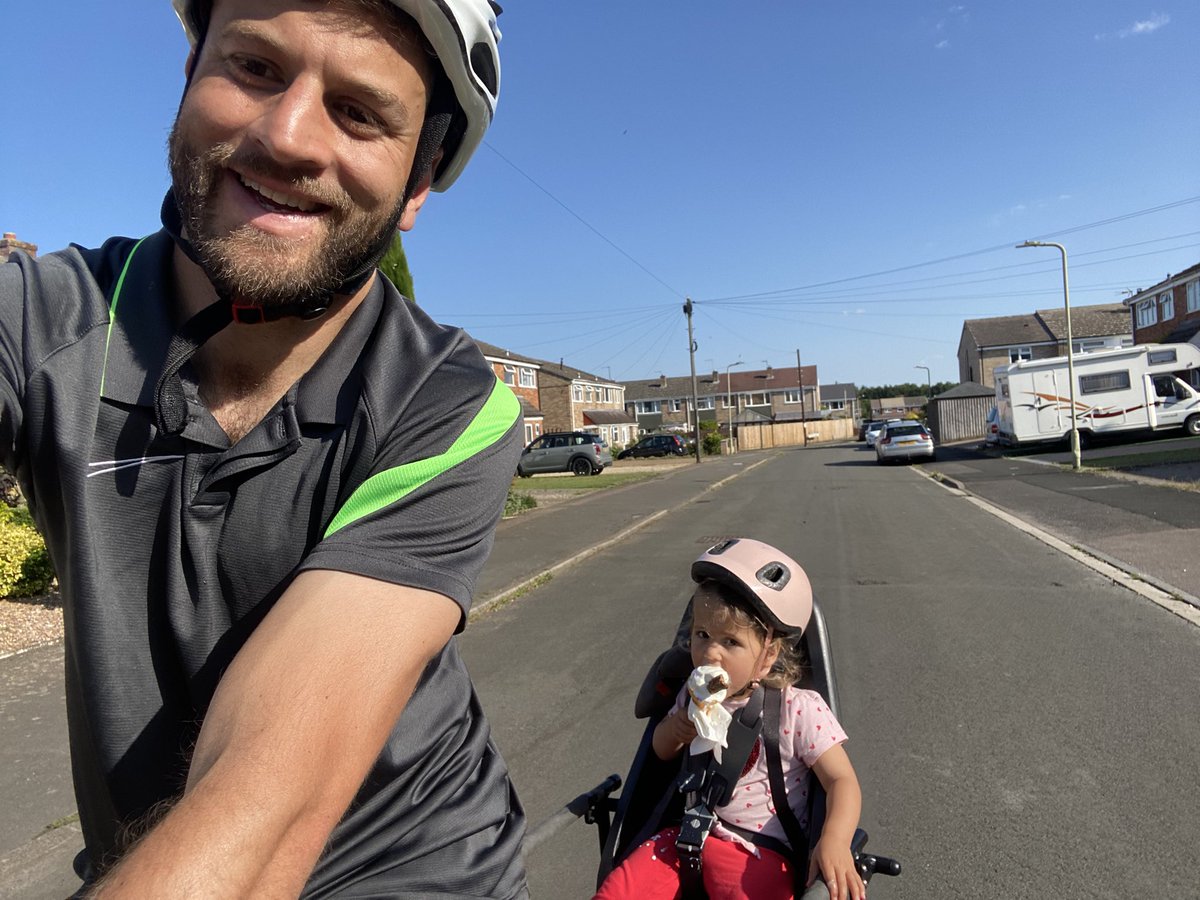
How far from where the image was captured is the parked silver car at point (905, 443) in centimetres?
3031

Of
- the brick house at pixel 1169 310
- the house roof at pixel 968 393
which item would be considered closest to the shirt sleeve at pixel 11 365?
the brick house at pixel 1169 310

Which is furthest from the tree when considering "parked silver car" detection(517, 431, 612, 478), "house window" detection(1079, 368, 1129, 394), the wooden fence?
the wooden fence

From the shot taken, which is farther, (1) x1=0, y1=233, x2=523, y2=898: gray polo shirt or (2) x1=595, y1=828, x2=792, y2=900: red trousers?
(2) x1=595, y1=828, x2=792, y2=900: red trousers

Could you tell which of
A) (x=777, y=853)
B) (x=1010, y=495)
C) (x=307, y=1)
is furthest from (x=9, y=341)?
(x=1010, y=495)

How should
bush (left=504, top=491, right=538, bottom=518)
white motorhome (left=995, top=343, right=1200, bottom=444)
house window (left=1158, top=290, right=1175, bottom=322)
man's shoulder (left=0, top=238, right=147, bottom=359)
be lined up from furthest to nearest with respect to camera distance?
house window (left=1158, top=290, right=1175, bottom=322)
white motorhome (left=995, top=343, right=1200, bottom=444)
bush (left=504, top=491, right=538, bottom=518)
man's shoulder (left=0, top=238, right=147, bottom=359)

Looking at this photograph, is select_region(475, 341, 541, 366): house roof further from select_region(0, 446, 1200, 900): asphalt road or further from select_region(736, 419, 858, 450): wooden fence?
select_region(0, 446, 1200, 900): asphalt road

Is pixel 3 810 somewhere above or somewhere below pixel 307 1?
below

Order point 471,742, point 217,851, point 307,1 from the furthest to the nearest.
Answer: point 471,742
point 307,1
point 217,851

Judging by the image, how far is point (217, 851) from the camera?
2.71ft

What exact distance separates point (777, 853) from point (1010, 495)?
17.1m

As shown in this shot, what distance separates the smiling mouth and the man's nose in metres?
0.05

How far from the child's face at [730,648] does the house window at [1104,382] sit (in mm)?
30871

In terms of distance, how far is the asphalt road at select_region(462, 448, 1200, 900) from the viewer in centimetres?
342

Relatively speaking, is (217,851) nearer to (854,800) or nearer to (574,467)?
(854,800)
